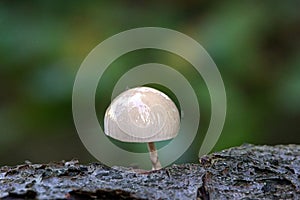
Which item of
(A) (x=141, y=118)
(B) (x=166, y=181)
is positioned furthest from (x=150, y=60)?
(B) (x=166, y=181)

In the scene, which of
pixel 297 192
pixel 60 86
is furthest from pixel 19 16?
pixel 297 192

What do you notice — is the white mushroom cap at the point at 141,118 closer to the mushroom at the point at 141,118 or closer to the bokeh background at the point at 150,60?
the mushroom at the point at 141,118

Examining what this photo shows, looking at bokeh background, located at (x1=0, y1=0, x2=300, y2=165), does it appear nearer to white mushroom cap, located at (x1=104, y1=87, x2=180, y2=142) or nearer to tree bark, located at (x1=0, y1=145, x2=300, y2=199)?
white mushroom cap, located at (x1=104, y1=87, x2=180, y2=142)

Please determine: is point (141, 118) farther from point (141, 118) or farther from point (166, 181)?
point (166, 181)

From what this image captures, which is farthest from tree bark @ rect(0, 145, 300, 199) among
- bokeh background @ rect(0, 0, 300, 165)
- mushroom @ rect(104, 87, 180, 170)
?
bokeh background @ rect(0, 0, 300, 165)

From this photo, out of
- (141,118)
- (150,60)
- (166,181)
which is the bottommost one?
(166,181)

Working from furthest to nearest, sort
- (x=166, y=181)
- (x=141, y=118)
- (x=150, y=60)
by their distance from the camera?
(x=150, y=60)
(x=141, y=118)
(x=166, y=181)
